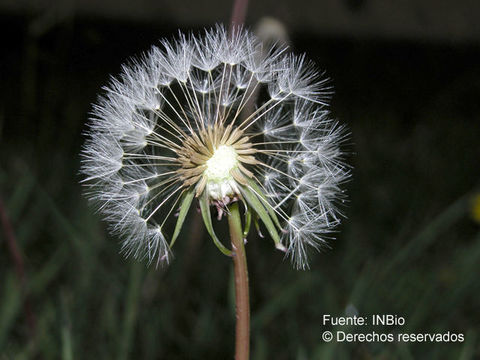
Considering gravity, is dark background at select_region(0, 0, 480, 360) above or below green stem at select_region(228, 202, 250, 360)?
above

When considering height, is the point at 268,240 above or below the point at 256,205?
above

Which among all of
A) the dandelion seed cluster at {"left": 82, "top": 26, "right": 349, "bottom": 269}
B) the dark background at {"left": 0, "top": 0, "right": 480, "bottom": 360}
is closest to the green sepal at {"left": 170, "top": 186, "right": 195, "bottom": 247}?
the dandelion seed cluster at {"left": 82, "top": 26, "right": 349, "bottom": 269}

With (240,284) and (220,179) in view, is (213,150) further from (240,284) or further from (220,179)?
(240,284)

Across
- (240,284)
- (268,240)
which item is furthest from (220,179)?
(268,240)

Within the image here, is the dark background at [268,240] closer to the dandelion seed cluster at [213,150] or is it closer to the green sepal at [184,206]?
the dandelion seed cluster at [213,150]

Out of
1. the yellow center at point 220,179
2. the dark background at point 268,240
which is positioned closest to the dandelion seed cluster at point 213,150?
the yellow center at point 220,179

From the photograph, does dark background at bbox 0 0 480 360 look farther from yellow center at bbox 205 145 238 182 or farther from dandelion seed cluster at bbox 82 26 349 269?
yellow center at bbox 205 145 238 182
